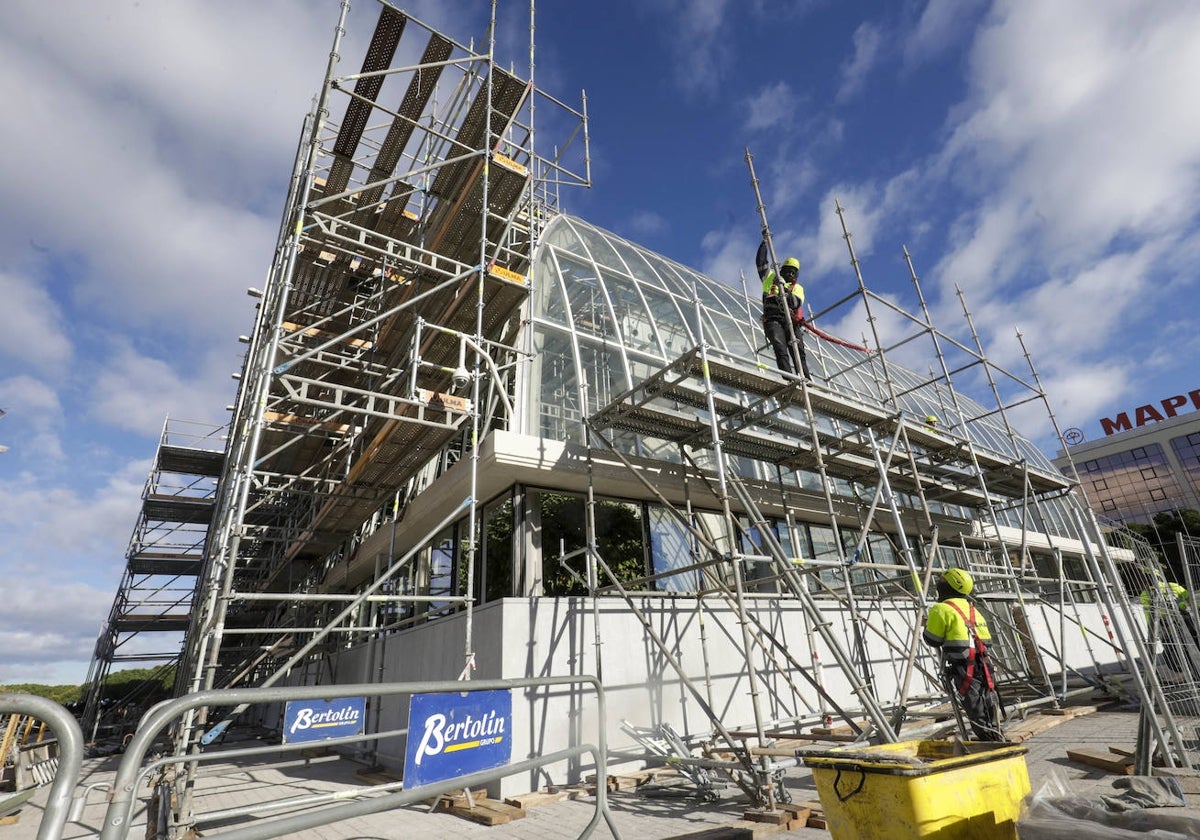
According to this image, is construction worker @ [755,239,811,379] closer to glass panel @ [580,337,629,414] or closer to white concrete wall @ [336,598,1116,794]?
glass panel @ [580,337,629,414]

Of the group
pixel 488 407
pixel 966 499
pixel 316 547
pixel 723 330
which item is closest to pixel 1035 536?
pixel 966 499

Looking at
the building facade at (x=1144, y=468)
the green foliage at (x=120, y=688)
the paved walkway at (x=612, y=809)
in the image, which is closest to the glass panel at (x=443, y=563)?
the paved walkway at (x=612, y=809)

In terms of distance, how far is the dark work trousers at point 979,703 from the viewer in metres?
6.31

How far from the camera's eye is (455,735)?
3.71 meters

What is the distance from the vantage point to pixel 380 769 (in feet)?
33.2

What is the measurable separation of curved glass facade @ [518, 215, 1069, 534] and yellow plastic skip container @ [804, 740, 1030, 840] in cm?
543

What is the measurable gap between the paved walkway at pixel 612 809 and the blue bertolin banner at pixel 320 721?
21.1 inches

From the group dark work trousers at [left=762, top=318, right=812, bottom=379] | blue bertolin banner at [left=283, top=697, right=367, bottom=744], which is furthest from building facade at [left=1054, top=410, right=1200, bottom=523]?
blue bertolin banner at [left=283, top=697, right=367, bottom=744]

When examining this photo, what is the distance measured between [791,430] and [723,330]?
4.93 m

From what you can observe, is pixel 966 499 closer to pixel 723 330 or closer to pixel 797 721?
pixel 723 330

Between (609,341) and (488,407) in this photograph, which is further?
(609,341)

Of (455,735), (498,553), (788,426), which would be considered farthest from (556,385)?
(455,735)

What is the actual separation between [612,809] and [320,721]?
356cm

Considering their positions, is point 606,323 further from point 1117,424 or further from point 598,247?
point 1117,424
